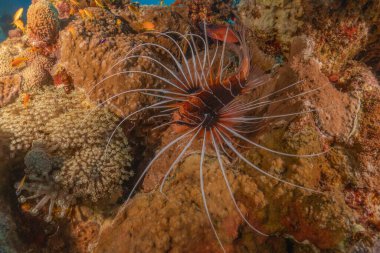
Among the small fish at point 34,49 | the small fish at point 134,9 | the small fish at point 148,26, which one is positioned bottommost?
the small fish at point 148,26

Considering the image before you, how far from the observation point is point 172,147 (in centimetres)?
331

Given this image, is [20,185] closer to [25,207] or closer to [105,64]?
[25,207]

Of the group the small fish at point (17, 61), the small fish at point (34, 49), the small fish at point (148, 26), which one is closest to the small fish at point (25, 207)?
the small fish at point (17, 61)

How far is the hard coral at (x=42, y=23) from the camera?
388 centimetres

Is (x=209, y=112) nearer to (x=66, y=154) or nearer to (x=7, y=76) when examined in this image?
(x=66, y=154)

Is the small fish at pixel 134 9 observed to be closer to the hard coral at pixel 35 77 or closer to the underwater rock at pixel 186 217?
the hard coral at pixel 35 77

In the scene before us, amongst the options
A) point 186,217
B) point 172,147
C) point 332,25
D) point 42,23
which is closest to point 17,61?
point 42,23

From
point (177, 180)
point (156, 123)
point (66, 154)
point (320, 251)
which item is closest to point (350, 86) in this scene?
point (320, 251)

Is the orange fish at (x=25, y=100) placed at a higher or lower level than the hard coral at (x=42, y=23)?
lower

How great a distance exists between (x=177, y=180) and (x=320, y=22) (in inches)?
101

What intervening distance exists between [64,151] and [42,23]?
Answer: 2147mm

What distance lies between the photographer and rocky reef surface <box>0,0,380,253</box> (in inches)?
79.4

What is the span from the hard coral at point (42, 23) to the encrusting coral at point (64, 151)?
3.68ft

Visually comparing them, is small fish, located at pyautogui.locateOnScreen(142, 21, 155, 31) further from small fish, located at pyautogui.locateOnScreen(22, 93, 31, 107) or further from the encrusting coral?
small fish, located at pyautogui.locateOnScreen(22, 93, 31, 107)
